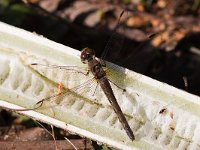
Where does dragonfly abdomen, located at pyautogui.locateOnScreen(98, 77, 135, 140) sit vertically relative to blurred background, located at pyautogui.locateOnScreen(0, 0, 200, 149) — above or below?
below

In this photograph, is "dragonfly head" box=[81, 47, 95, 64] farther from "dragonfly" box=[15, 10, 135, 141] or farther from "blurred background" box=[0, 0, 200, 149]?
"blurred background" box=[0, 0, 200, 149]

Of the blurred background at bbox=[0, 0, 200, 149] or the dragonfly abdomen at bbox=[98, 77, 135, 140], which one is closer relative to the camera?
the dragonfly abdomen at bbox=[98, 77, 135, 140]

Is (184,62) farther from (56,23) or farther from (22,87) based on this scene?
(22,87)

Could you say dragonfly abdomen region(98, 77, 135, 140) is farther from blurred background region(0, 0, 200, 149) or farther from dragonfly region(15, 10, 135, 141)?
blurred background region(0, 0, 200, 149)

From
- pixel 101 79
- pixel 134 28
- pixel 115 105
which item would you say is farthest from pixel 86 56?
Answer: pixel 134 28

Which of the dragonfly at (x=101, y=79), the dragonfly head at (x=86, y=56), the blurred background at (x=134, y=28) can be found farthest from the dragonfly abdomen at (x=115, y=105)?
the blurred background at (x=134, y=28)

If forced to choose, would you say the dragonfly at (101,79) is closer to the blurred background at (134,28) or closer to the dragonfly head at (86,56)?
the dragonfly head at (86,56)

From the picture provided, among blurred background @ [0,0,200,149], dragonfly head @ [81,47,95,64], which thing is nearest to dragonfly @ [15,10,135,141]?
dragonfly head @ [81,47,95,64]

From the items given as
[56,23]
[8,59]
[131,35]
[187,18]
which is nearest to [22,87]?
[8,59]

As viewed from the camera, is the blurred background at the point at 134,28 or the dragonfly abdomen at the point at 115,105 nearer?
the dragonfly abdomen at the point at 115,105
